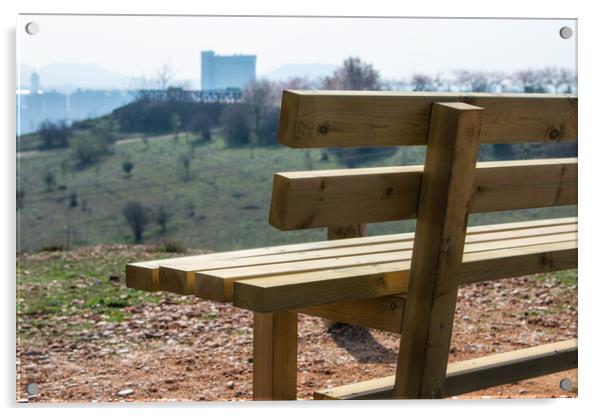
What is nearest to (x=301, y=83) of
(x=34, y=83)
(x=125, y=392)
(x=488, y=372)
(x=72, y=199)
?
(x=72, y=199)

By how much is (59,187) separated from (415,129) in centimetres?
503

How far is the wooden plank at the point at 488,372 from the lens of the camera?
2.91 meters

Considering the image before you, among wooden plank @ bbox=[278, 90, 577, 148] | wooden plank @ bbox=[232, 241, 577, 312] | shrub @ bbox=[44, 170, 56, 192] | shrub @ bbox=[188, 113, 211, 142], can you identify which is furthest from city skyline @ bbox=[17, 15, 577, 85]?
shrub @ bbox=[44, 170, 56, 192]

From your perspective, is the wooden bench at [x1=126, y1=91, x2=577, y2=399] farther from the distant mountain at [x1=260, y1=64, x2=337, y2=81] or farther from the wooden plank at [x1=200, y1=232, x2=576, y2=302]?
the distant mountain at [x1=260, y1=64, x2=337, y2=81]

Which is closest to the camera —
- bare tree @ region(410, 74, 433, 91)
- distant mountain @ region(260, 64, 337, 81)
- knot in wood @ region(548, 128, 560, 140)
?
knot in wood @ region(548, 128, 560, 140)

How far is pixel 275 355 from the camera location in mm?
2887

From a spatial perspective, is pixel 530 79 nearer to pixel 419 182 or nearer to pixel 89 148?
pixel 419 182

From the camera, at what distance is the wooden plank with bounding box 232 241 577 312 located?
2.39 metres

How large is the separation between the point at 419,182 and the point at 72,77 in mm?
1908

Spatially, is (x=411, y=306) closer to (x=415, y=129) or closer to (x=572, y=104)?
(x=415, y=129)

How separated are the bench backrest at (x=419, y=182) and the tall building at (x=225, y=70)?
2.30m

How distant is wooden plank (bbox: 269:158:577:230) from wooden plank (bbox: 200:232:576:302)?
0.19 meters

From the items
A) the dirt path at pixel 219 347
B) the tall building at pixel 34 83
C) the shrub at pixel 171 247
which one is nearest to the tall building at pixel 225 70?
the dirt path at pixel 219 347
